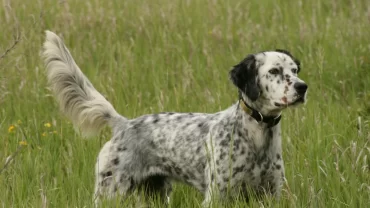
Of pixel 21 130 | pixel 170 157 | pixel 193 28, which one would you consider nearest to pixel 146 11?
pixel 193 28

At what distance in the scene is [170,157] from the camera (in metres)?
5.20

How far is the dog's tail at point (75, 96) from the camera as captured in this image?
557 centimetres

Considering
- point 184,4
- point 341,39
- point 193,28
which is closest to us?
point 341,39

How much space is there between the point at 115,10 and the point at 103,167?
5367 millimetres

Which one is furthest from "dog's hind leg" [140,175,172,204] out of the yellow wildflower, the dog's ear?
the yellow wildflower

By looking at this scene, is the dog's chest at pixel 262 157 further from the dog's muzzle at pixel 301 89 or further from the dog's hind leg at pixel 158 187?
the dog's hind leg at pixel 158 187

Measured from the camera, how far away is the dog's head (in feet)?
15.3

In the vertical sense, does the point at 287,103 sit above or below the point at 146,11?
below

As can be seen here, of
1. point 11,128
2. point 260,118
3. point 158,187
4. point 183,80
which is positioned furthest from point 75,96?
point 183,80

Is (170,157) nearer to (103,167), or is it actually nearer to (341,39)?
(103,167)

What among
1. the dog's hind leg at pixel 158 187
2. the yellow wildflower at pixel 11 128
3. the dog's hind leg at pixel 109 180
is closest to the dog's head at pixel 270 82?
the dog's hind leg at pixel 158 187

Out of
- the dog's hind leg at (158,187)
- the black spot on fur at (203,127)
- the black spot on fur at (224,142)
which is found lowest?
the dog's hind leg at (158,187)

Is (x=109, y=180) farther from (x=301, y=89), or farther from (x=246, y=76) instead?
(x=301, y=89)

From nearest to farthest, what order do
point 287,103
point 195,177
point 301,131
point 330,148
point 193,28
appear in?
point 287,103 < point 195,177 < point 330,148 < point 301,131 < point 193,28
